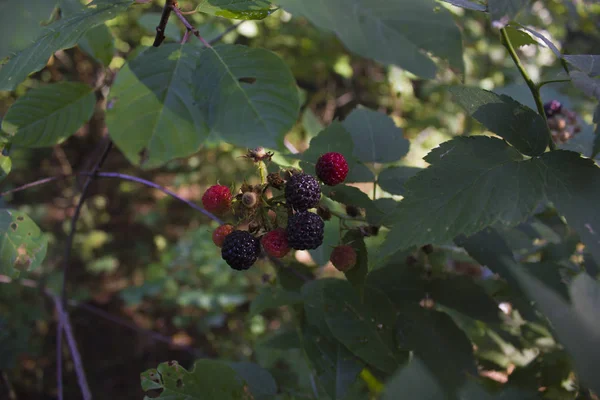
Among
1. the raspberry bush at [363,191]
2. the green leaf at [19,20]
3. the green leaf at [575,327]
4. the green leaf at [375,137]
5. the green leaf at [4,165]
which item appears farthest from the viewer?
the green leaf at [375,137]

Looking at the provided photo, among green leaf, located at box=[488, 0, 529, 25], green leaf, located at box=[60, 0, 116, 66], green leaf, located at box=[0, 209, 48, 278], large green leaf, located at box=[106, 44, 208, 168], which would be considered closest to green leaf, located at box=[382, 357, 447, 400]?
large green leaf, located at box=[106, 44, 208, 168]

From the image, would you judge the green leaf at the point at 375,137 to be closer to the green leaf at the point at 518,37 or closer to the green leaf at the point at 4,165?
the green leaf at the point at 518,37

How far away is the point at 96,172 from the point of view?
111cm

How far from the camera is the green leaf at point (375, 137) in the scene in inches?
43.4

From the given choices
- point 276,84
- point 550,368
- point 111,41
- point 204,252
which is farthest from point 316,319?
point 204,252

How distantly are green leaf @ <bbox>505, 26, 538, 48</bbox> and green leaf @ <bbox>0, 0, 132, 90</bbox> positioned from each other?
0.67m

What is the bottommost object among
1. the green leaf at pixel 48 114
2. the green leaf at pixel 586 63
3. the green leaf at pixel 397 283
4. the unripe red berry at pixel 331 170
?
the green leaf at pixel 397 283

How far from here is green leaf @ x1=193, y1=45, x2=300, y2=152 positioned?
664mm

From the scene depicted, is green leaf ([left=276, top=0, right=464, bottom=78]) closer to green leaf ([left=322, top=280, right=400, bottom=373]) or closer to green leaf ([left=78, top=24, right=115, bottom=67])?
green leaf ([left=322, top=280, right=400, bottom=373])

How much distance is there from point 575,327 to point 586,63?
476 millimetres

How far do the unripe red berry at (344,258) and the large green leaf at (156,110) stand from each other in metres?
0.31

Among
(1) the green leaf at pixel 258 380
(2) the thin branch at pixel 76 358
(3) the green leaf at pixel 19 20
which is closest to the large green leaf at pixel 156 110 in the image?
(3) the green leaf at pixel 19 20

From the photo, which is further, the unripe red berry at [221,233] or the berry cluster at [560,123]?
the berry cluster at [560,123]

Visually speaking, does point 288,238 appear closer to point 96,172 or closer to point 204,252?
point 96,172
